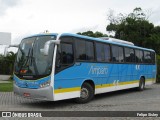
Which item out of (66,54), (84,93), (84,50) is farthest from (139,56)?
(66,54)

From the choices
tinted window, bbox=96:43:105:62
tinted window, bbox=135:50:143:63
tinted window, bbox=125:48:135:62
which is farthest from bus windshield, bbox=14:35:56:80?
tinted window, bbox=135:50:143:63

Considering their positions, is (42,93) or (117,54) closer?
(42,93)

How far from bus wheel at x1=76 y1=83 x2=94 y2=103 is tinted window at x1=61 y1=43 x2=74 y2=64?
165cm

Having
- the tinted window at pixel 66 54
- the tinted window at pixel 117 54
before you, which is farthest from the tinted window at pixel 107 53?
the tinted window at pixel 66 54

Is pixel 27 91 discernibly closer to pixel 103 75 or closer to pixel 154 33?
pixel 103 75

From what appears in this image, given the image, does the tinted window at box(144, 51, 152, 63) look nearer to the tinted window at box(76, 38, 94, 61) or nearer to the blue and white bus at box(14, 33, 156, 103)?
the blue and white bus at box(14, 33, 156, 103)

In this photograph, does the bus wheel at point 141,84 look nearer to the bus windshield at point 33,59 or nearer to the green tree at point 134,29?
the bus windshield at point 33,59

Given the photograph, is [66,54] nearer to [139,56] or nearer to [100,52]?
[100,52]

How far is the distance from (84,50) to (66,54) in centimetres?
142

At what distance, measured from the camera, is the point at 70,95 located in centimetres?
1326

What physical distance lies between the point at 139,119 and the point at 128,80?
8881 millimetres

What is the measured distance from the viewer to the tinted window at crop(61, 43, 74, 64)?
13.0 m

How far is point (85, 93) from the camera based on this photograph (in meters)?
14.5

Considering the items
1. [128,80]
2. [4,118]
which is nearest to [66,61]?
[4,118]
